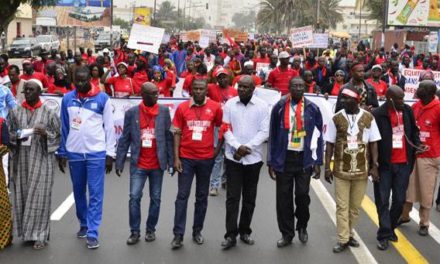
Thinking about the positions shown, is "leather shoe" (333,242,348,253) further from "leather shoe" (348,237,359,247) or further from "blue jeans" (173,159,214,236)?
"blue jeans" (173,159,214,236)

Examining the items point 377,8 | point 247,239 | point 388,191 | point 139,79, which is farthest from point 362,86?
point 377,8

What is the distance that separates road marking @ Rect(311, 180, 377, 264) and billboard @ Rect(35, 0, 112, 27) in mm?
40275

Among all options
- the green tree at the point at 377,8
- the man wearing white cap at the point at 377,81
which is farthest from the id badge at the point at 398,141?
the green tree at the point at 377,8

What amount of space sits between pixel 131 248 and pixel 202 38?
79.5 feet

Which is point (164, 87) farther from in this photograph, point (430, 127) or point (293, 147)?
point (293, 147)

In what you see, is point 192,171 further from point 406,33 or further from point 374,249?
point 406,33

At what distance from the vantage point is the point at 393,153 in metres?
7.27

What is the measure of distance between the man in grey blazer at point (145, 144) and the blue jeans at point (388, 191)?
7.29ft

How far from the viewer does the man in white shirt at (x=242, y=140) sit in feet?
22.9

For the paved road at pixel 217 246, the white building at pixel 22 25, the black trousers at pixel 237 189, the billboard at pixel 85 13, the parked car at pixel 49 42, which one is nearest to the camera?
the paved road at pixel 217 246

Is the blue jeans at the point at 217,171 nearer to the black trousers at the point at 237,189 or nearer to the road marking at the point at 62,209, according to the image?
the road marking at the point at 62,209

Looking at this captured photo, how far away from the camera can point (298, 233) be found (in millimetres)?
7418

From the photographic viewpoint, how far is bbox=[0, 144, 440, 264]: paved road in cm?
674

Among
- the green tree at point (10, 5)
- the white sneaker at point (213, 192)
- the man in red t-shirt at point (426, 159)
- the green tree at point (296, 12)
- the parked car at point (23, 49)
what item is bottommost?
the white sneaker at point (213, 192)
